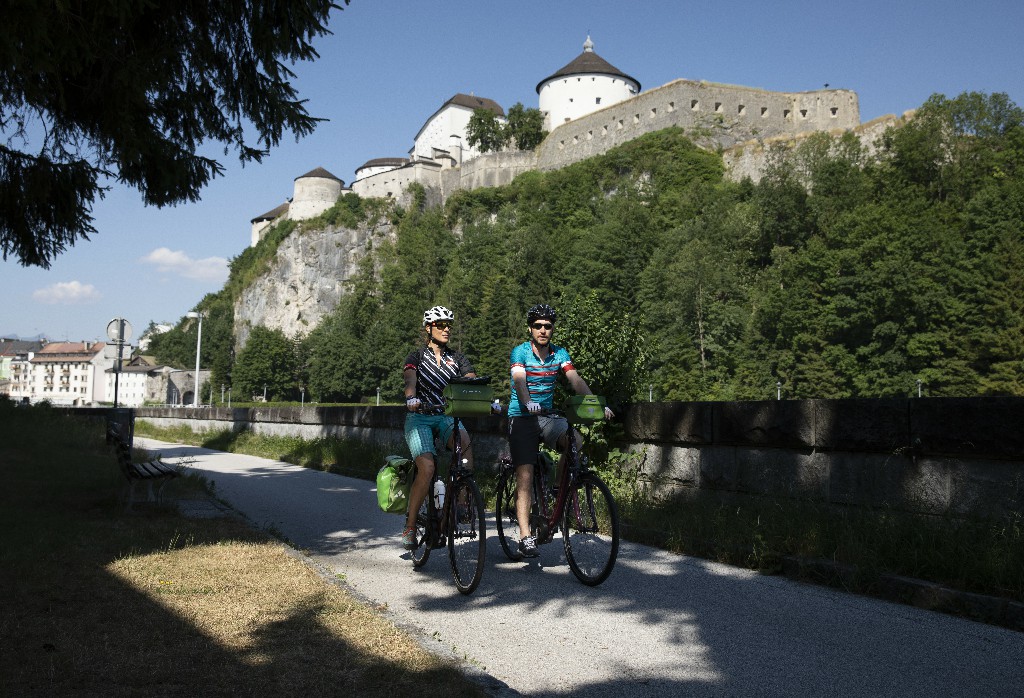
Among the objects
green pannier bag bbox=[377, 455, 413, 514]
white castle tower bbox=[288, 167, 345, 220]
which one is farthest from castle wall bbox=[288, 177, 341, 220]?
green pannier bag bbox=[377, 455, 413, 514]

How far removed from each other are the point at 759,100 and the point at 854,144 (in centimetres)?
1390

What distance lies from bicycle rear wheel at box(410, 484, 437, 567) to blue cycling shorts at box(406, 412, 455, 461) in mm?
296

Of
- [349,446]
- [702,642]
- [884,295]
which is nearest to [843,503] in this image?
[702,642]

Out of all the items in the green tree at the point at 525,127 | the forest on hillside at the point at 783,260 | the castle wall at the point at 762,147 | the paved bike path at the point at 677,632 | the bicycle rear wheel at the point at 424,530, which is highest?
the green tree at the point at 525,127

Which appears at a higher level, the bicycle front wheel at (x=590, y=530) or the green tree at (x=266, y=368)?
the green tree at (x=266, y=368)

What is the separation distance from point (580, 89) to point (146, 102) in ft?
321

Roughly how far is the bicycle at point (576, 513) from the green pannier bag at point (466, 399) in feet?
1.93

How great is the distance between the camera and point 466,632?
497cm

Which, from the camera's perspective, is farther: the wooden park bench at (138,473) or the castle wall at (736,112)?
the castle wall at (736,112)

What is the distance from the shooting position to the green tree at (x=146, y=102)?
25.9 feet

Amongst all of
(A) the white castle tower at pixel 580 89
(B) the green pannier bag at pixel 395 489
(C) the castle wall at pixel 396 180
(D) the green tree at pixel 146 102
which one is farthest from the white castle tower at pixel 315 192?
(B) the green pannier bag at pixel 395 489

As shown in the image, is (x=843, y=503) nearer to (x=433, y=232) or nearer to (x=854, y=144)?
(x=854, y=144)

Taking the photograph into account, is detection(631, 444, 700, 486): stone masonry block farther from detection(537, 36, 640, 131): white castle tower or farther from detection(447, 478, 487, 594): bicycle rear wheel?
detection(537, 36, 640, 131): white castle tower

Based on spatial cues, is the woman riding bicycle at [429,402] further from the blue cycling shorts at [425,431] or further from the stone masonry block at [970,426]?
the stone masonry block at [970,426]
